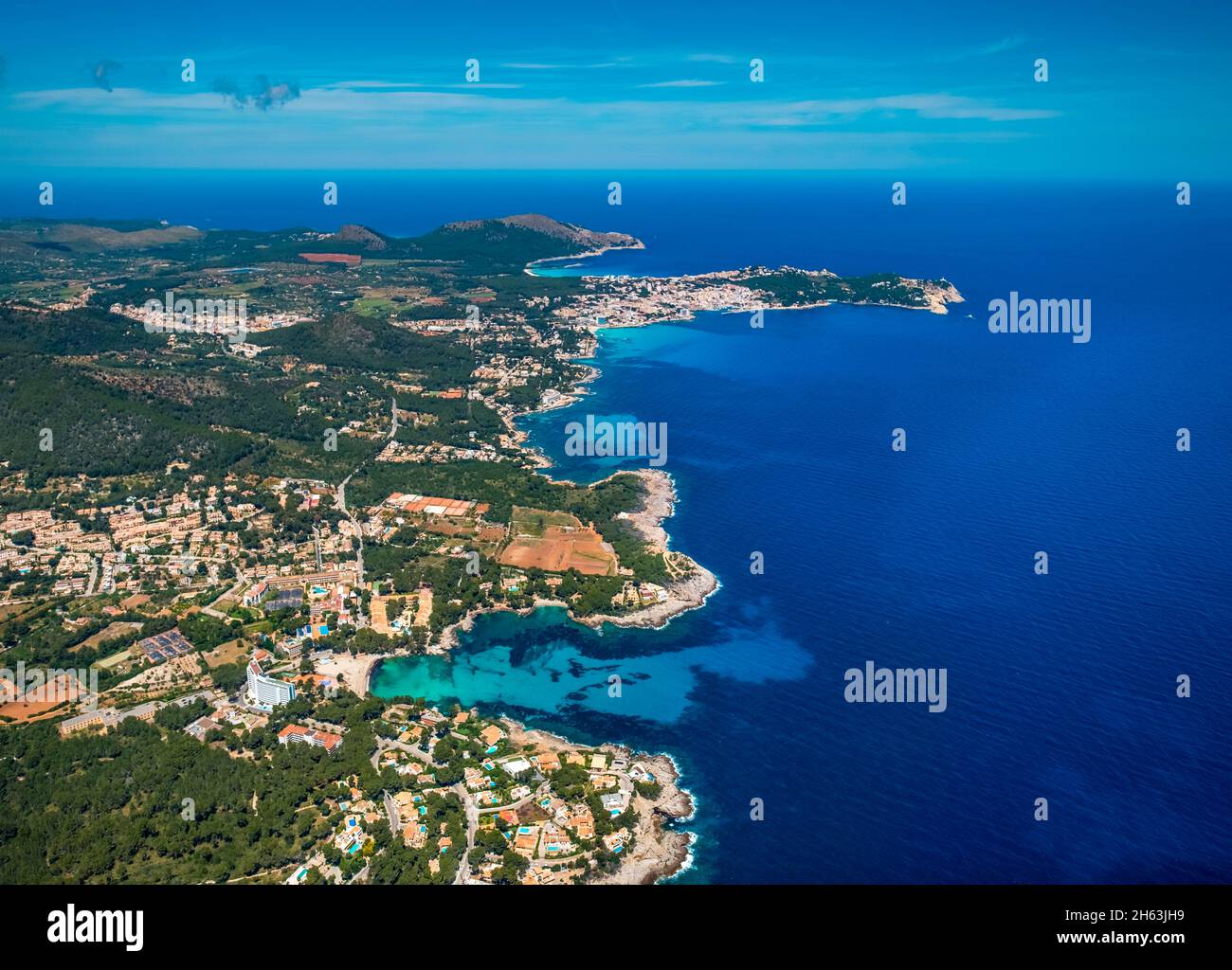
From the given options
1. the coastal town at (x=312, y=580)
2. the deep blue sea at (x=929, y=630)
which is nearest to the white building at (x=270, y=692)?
the coastal town at (x=312, y=580)

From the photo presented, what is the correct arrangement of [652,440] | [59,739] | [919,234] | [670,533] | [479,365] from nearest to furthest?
[59,739] < [670,533] < [652,440] < [479,365] < [919,234]

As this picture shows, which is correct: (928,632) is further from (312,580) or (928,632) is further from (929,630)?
(312,580)

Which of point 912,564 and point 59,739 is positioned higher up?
point 912,564

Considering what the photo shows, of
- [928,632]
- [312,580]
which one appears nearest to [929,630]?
[928,632]

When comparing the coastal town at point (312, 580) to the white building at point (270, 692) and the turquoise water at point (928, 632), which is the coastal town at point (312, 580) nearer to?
the white building at point (270, 692)

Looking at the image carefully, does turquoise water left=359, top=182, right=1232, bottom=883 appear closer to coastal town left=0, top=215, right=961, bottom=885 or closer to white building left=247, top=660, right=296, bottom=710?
coastal town left=0, top=215, right=961, bottom=885
